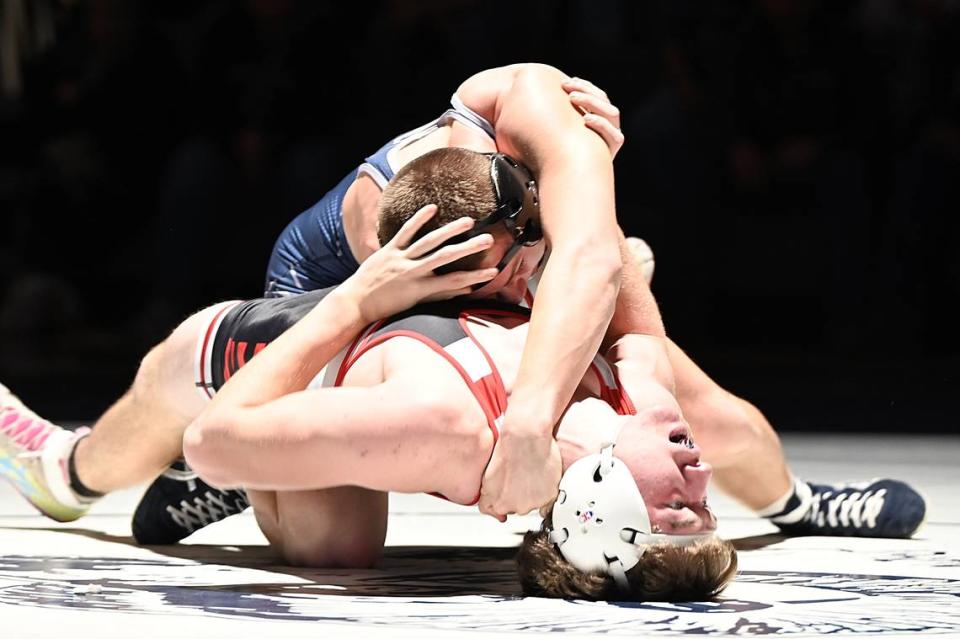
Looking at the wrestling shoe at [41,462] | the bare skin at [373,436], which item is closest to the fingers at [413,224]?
the bare skin at [373,436]

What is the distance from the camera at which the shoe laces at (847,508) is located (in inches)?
116

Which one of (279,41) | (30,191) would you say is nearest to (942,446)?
(279,41)

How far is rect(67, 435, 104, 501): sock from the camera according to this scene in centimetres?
289

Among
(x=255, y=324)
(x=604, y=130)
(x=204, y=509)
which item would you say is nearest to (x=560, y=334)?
(x=604, y=130)

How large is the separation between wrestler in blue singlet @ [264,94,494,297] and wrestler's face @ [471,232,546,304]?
0.48 meters

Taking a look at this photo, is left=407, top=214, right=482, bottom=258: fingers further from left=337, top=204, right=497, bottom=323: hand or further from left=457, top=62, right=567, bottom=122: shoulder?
left=457, top=62, right=567, bottom=122: shoulder

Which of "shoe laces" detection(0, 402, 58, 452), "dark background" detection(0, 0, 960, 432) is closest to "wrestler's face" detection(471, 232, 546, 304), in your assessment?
"shoe laces" detection(0, 402, 58, 452)

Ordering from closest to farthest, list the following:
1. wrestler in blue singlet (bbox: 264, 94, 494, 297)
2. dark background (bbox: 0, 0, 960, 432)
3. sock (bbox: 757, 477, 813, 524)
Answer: wrestler in blue singlet (bbox: 264, 94, 494, 297)
sock (bbox: 757, 477, 813, 524)
dark background (bbox: 0, 0, 960, 432)

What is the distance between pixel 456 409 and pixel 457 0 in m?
4.72

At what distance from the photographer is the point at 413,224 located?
2248mm

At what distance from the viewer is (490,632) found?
194 centimetres

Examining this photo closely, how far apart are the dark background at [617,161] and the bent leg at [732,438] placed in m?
2.52

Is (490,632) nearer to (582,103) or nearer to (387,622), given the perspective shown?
(387,622)

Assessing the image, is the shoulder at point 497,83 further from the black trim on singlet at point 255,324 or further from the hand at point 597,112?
the black trim on singlet at point 255,324
